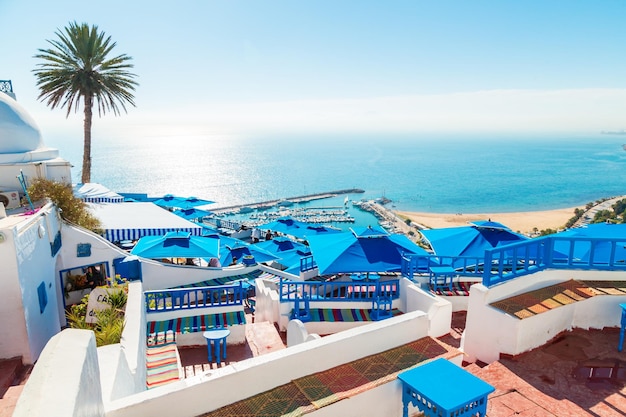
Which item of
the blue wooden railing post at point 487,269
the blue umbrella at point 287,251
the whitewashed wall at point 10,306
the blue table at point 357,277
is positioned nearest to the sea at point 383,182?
the blue umbrella at point 287,251

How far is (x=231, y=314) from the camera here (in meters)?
9.72

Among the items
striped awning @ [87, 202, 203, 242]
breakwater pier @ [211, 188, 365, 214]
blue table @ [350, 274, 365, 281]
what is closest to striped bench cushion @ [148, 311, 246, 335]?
blue table @ [350, 274, 365, 281]

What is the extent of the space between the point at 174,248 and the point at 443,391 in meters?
9.89

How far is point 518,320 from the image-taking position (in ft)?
20.6

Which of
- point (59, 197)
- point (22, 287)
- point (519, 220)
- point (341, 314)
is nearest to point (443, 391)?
point (341, 314)

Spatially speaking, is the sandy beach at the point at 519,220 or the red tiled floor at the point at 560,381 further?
the sandy beach at the point at 519,220

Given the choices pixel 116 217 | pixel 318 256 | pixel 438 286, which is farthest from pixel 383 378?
pixel 116 217

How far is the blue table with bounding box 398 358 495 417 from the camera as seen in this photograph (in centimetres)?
436

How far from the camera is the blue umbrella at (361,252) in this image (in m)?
9.09

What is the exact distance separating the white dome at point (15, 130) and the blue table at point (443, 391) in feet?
48.9

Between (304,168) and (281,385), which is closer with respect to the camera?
(281,385)

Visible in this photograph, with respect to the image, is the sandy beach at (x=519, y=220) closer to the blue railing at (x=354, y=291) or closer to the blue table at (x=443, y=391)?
the blue railing at (x=354, y=291)

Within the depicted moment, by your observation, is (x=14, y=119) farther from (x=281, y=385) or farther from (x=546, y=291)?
(x=546, y=291)

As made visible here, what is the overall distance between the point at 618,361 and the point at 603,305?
4.21 feet
